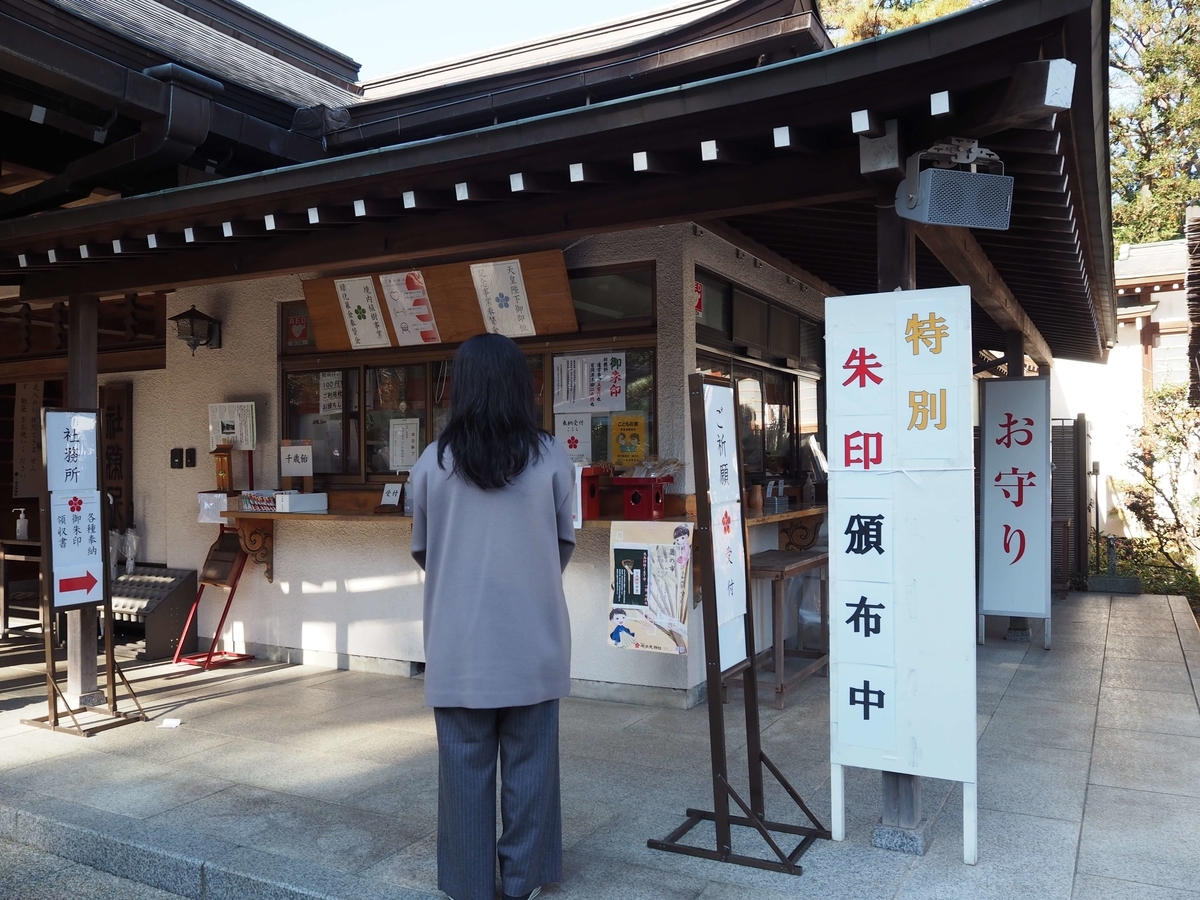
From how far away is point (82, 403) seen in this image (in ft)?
20.1

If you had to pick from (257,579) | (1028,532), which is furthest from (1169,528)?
(257,579)

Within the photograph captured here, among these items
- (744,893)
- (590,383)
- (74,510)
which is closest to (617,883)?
(744,893)

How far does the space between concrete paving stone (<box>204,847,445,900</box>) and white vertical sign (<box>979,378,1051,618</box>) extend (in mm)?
5888

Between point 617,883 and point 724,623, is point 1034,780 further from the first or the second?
point 617,883

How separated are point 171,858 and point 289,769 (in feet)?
3.52

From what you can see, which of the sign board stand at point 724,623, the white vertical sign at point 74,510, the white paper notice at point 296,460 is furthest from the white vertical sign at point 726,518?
the white paper notice at point 296,460

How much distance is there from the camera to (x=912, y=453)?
3.63m

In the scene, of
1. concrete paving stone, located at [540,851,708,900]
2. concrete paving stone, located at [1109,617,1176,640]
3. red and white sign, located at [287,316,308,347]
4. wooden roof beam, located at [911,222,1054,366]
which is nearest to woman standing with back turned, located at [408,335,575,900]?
concrete paving stone, located at [540,851,708,900]

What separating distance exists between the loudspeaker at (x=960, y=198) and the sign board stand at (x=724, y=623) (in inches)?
40.6

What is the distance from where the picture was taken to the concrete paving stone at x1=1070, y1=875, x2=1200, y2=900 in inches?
130

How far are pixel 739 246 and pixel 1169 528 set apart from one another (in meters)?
9.26

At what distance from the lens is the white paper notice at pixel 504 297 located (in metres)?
6.18

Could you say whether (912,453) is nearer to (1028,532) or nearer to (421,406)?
(421,406)

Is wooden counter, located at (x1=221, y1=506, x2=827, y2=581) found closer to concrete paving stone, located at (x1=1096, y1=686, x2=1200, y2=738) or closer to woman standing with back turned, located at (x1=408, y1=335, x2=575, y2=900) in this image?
concrete paving stone, located at (x1=1096, y1=686, x2=1200, y2=738)
